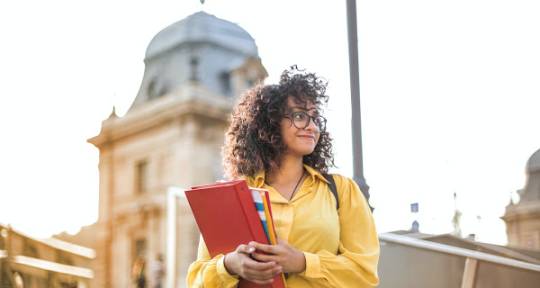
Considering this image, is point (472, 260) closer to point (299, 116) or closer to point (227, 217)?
point (299, 116)

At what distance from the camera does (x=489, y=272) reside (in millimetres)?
4234

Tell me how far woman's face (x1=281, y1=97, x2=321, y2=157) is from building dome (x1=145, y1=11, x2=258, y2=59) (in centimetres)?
488

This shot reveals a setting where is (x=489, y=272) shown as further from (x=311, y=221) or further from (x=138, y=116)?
(x=138, y=116)

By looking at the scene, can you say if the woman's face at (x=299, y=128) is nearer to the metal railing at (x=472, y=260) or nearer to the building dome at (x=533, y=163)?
the metal railing at (x=472, y=260)

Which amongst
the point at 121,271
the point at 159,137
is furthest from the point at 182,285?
the point at 159,137

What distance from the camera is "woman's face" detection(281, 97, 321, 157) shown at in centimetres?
212

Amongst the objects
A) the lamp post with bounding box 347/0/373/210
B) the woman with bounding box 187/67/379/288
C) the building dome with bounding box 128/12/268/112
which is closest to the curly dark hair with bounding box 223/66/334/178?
the woman with bounding box 187/67/379/288

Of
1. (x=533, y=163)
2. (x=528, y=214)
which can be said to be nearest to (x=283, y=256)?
(x=528, y=214)

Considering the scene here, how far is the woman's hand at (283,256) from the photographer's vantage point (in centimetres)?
189

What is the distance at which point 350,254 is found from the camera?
1.98 meters

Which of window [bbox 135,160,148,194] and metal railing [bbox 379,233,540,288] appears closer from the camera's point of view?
metal railing [bbox 379,233,540,288]

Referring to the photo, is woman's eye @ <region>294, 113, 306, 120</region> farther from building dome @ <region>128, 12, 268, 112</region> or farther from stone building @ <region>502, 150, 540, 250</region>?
building dome @ <region>128, 12, 268, 112</region>

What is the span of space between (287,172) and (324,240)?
249 mm

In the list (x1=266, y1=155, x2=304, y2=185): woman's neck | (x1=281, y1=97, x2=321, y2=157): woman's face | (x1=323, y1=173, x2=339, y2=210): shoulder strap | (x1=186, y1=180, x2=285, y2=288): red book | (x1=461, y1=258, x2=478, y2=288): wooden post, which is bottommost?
(x1=461, y1=258, x2=478, y2=288): wooden post
